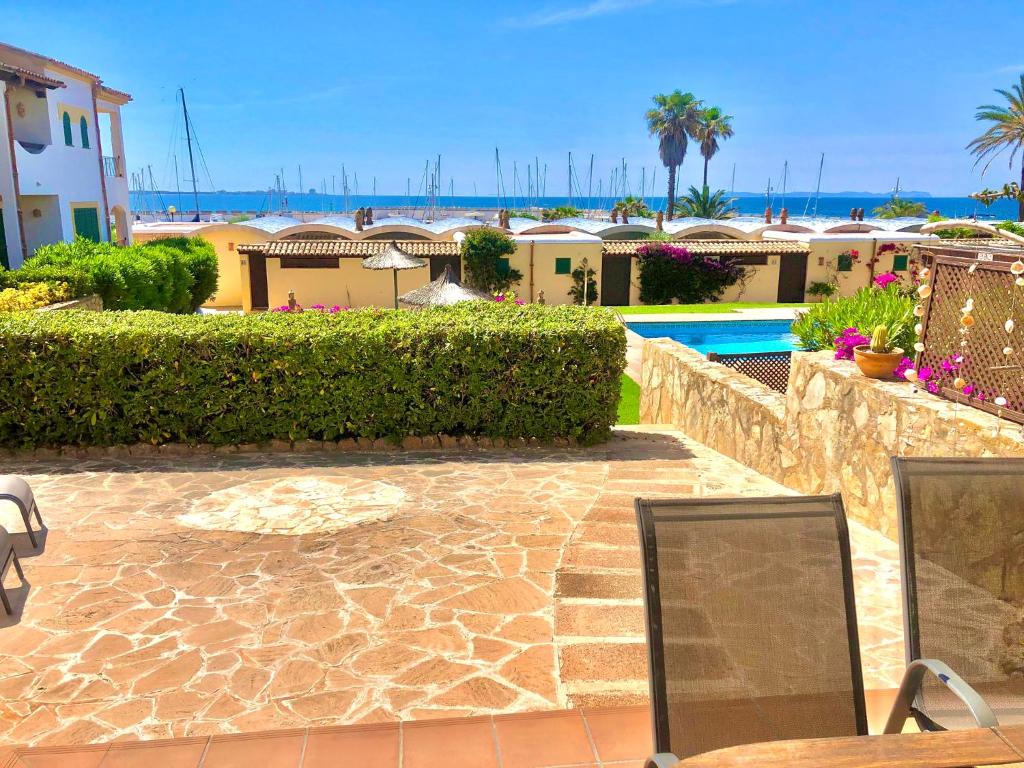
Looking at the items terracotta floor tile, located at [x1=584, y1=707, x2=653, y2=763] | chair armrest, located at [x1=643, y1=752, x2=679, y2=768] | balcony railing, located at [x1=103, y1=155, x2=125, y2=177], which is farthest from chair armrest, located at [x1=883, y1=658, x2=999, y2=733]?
balcony railing, located at [x1=103, y1=155, x2=125, y2=177]

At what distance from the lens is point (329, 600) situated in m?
4.86

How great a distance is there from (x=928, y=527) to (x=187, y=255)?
2531 cm

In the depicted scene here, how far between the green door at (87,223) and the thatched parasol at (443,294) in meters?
12.1

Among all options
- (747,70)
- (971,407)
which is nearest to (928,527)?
(971,407)

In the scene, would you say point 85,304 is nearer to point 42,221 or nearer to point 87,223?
point 42,221

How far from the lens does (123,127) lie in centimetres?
2894

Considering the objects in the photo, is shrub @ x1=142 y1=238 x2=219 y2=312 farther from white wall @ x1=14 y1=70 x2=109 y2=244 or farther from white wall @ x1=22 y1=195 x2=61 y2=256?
white wall @ x1=22 y1=195 x2=61 y2=256

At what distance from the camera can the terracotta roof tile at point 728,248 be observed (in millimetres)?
32812

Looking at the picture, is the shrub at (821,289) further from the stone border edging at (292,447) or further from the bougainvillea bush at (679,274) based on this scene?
the stone border edging at (292,447)

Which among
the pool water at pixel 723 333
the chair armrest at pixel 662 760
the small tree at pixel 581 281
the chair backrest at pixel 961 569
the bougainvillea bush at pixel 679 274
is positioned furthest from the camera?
the bougainvillea bush at pixel 679 274

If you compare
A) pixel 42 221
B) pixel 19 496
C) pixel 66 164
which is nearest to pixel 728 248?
pixel 66 164

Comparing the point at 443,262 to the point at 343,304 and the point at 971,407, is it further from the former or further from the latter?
the point at 971,407

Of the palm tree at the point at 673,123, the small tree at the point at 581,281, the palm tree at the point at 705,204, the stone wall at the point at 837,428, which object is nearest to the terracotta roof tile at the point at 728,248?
the small tree at the point at 581,281

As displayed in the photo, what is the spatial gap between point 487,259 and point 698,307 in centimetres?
866
